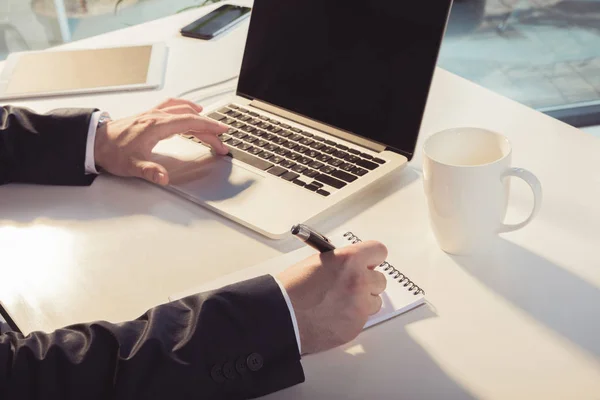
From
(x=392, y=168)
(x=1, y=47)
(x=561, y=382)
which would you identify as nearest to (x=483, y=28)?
(x=1, y=47)

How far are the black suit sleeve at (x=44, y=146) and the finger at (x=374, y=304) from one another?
1.77ft

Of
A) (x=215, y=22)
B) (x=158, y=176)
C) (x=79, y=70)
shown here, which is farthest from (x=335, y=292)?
(x=215, y=22)

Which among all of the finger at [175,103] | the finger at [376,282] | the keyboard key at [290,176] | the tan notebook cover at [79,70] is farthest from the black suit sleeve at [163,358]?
the tan notebook cover at [79,70]

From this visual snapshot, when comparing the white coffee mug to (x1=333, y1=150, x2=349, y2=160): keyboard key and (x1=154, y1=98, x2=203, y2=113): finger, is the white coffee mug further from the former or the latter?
(x1=154, y1=98, x2=203, y2=113): finger

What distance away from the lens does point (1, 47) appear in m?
3.61

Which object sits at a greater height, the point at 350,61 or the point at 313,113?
the point at 350,61

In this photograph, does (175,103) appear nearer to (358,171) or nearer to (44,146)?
(44,146)

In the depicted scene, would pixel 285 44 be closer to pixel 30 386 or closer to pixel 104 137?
pixel 104 137

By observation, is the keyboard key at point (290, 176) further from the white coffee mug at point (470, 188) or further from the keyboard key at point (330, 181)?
the white coffee mug at point (470, 188)

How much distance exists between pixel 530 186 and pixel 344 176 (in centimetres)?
28

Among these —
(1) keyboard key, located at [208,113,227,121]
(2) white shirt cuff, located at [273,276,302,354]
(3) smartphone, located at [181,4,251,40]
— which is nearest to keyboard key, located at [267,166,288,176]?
(1) keyboard key, located at [208,113,227,121]

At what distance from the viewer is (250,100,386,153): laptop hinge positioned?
3.67 feet

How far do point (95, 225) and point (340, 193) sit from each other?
348 millimetres

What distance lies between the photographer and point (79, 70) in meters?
1.46
